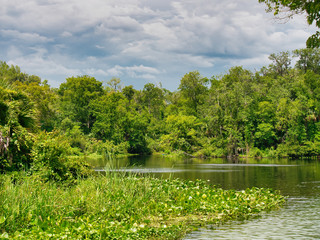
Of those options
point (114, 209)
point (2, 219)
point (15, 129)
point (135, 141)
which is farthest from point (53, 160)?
point (135, 141)

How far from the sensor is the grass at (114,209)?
9.34 metres

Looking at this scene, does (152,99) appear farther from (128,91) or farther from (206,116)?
(206,116)

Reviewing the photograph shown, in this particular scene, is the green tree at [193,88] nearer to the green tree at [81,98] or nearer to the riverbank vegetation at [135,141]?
the riverbank vegetation at [135,141]

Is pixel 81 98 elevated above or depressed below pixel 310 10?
above

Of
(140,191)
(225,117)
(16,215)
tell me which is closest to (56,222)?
(16,215)

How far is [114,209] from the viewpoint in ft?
37.2

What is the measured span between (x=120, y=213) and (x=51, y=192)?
246 centimetres

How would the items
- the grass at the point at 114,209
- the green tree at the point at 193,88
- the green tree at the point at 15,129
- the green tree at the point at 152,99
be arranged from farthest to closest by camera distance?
the green tree at the point at 152,99 < the green tree at the point at 193,88 < the green tree at the point at 15,129 < the grass at the point at 114,209

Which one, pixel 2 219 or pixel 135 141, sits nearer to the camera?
pixel 2 219

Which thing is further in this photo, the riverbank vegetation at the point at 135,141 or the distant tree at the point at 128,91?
the distant tree at the point at 128,91

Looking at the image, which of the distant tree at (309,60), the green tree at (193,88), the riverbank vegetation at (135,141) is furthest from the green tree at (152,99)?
the distant tree at (309,60)

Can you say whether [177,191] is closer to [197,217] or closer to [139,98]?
[197,217]

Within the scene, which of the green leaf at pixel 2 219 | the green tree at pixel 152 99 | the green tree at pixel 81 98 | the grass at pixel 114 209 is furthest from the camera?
the green tree at pixel 152 99

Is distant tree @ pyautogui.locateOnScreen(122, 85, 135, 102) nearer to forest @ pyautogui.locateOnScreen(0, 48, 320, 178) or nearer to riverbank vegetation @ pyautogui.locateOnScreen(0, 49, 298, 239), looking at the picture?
riverbank vegetation @ pyautogui.locateOnScreen(0, 49, 298, 239)
